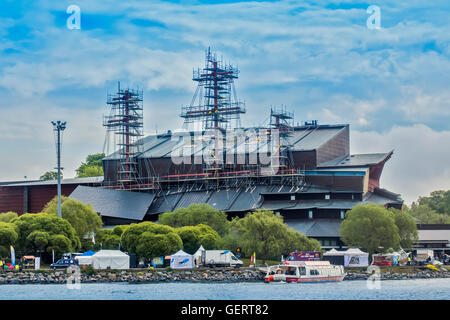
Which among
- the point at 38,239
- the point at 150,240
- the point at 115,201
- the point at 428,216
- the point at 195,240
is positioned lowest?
the point at 195,240

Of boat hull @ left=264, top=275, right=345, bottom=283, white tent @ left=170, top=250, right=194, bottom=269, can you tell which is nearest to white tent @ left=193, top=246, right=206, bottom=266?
white tent @ left=170, top=250, right=194, bottom=269

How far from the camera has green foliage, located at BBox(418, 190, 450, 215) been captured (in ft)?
550

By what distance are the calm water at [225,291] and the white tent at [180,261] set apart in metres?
10.6

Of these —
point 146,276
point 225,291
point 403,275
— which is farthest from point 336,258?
point 225,291

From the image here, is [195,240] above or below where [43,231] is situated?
below

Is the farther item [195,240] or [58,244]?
[195,240]

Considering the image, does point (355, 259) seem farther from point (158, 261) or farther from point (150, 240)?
point (150, 240)

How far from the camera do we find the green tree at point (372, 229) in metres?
94.3

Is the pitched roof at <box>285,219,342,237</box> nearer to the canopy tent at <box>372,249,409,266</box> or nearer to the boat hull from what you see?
the canopy tent at <box>372,249,409,266</box>

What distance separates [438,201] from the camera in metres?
174

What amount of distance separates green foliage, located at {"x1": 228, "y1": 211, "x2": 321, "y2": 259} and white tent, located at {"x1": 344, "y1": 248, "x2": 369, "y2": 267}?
5132 millimetres

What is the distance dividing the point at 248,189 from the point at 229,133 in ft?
50.0

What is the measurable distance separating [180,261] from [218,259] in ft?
15.5
